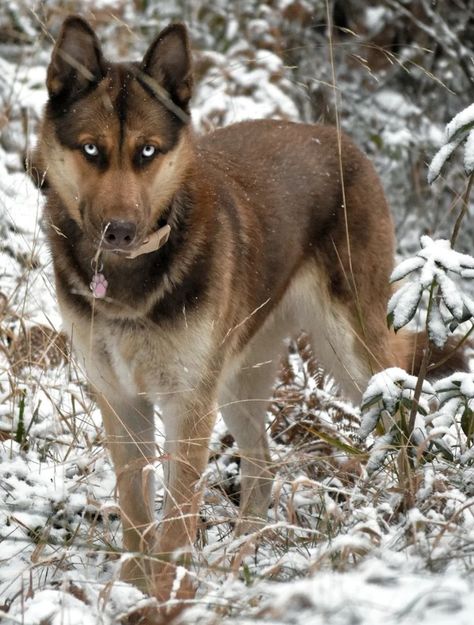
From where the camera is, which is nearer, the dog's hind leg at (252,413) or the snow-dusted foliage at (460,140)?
the snow-dusted foliage at (460,140)

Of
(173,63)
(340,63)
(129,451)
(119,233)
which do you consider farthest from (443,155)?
(340,63)

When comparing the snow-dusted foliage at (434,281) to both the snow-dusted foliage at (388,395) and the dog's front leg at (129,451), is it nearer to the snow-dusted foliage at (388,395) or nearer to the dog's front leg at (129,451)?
the snow-dusted foliage at (388,395)

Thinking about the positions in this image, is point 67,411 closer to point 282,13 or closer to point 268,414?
point 268,414

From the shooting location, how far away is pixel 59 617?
2684 mm

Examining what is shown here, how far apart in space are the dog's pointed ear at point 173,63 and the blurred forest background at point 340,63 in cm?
322

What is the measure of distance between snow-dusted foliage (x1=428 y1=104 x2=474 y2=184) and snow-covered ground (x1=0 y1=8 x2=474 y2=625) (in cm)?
90

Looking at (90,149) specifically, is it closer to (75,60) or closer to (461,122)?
(75,60)

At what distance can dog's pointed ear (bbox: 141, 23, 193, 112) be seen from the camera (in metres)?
3.57

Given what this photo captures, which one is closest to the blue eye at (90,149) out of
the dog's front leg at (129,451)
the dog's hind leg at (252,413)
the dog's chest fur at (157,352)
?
the dog's chest fur at (157,352)

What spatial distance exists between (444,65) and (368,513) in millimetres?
6439

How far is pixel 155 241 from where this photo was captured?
361cm

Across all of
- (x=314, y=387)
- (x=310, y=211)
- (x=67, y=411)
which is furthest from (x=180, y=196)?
(x=314, y=387)

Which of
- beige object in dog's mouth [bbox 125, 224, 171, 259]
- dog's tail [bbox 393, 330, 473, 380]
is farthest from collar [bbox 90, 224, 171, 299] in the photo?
dog's tail [bbox 393, 330, 473, 380]

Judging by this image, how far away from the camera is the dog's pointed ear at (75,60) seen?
3.50 m
